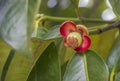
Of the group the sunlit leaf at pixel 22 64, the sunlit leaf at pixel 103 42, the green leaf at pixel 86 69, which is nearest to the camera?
the green leaf at pixel 86 69

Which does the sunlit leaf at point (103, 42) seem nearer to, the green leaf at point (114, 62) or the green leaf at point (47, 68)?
the green leaf at point (114, 62)

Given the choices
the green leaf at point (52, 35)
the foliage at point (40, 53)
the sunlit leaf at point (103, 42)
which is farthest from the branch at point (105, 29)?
the sunlit leaf at point (103, 42)

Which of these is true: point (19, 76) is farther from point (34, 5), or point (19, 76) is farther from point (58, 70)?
point (34, 5)

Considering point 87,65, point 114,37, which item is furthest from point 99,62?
point 114,37

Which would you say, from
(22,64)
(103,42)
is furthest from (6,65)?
(103,42)

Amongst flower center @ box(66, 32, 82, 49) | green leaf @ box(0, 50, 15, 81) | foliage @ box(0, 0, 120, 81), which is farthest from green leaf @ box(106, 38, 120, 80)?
green leaf @ box(0, 50, 15, 81)

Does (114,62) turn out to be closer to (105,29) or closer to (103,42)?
(105,29)
